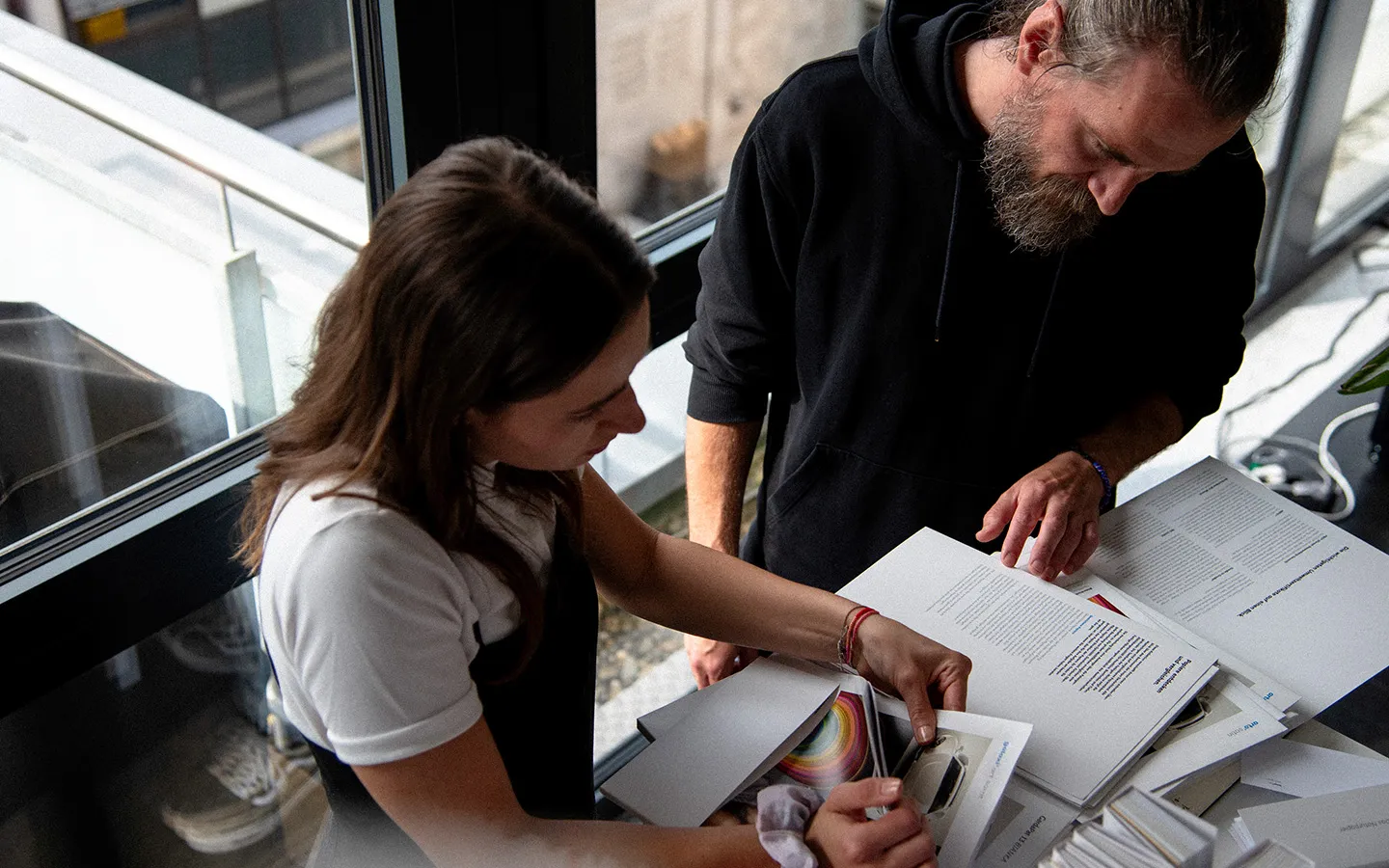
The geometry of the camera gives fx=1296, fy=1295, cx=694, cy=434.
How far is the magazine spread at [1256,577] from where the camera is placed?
4.47ft

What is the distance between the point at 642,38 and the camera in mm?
2168

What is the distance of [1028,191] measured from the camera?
1363 millimetres

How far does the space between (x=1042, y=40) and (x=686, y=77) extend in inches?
49.3

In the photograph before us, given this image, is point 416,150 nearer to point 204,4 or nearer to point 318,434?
point 204,4

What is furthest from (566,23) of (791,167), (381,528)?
(381,528)

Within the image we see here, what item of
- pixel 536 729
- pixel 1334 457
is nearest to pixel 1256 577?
pixel 1334 457

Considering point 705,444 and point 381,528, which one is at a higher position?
point 381,528

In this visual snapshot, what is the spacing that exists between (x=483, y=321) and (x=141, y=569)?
0.75 metres

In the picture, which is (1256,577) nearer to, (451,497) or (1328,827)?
(1328,827)

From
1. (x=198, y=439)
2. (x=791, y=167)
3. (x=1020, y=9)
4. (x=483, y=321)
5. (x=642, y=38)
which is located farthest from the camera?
(x=642, y=38)

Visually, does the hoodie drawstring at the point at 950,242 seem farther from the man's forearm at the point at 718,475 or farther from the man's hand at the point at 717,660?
the man's hand at the point at 717,660

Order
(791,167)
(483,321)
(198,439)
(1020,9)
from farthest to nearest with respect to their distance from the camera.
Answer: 1. (198,439)
2. (791,167)
3. (1020,9)
4. (483,321)

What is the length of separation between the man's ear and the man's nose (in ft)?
0.41

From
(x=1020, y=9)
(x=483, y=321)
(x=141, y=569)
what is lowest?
(x=141, y=569)
